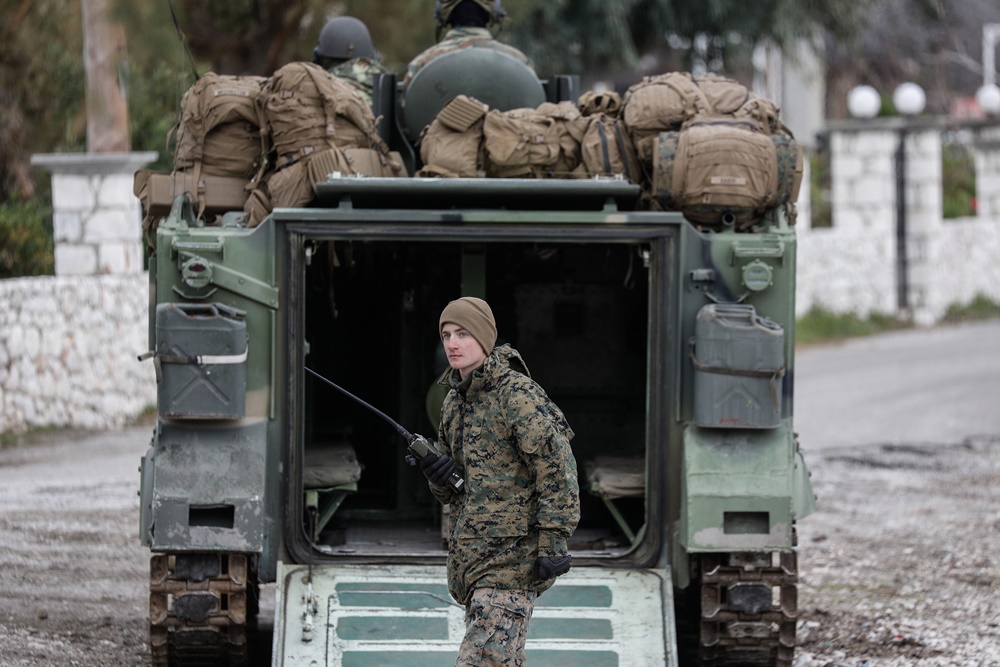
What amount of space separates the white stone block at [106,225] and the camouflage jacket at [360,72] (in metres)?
6.27

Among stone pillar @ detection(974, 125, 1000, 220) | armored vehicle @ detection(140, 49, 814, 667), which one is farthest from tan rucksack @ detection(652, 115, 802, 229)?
stone pillar @ detection(974, 125, 1000, 220)

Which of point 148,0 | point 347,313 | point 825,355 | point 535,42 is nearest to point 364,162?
point 347,313

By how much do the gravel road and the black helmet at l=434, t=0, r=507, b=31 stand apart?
3269 mm

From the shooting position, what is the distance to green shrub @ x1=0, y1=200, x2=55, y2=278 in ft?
49.3

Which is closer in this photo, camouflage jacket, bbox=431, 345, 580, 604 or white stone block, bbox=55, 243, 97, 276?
camouflage jacket, bbox=431, 345, 580, 604

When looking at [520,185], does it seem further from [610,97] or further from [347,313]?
[347,313]

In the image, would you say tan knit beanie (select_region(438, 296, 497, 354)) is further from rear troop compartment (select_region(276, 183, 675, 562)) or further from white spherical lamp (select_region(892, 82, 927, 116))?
white spherical lamp (select_region(892, 82, 927, 116))

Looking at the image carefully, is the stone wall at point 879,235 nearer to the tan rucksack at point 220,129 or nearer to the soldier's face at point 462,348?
the tan rucksack at point 220,129

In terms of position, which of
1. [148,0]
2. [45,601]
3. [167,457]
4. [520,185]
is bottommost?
[45,601]

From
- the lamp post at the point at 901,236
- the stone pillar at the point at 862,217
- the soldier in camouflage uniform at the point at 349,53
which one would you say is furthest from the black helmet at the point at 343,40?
the lamp post at the point at 901,236

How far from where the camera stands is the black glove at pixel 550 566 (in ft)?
16.9

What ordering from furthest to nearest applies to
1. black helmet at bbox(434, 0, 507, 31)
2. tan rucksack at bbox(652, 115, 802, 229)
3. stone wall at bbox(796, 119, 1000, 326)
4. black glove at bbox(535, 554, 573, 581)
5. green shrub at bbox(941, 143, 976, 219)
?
green shrub at bbox(941, 143, 976, 219), stone wall at bbox(796, 119, 1000, 326), black helmet at bbox(434, 0, 507, 31), tan rucksack at bbox(652, 115, 802, 229), black glove at bbox(535, 554, 573, 581)

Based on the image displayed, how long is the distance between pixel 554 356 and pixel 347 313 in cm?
118

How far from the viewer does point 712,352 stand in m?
6.32
